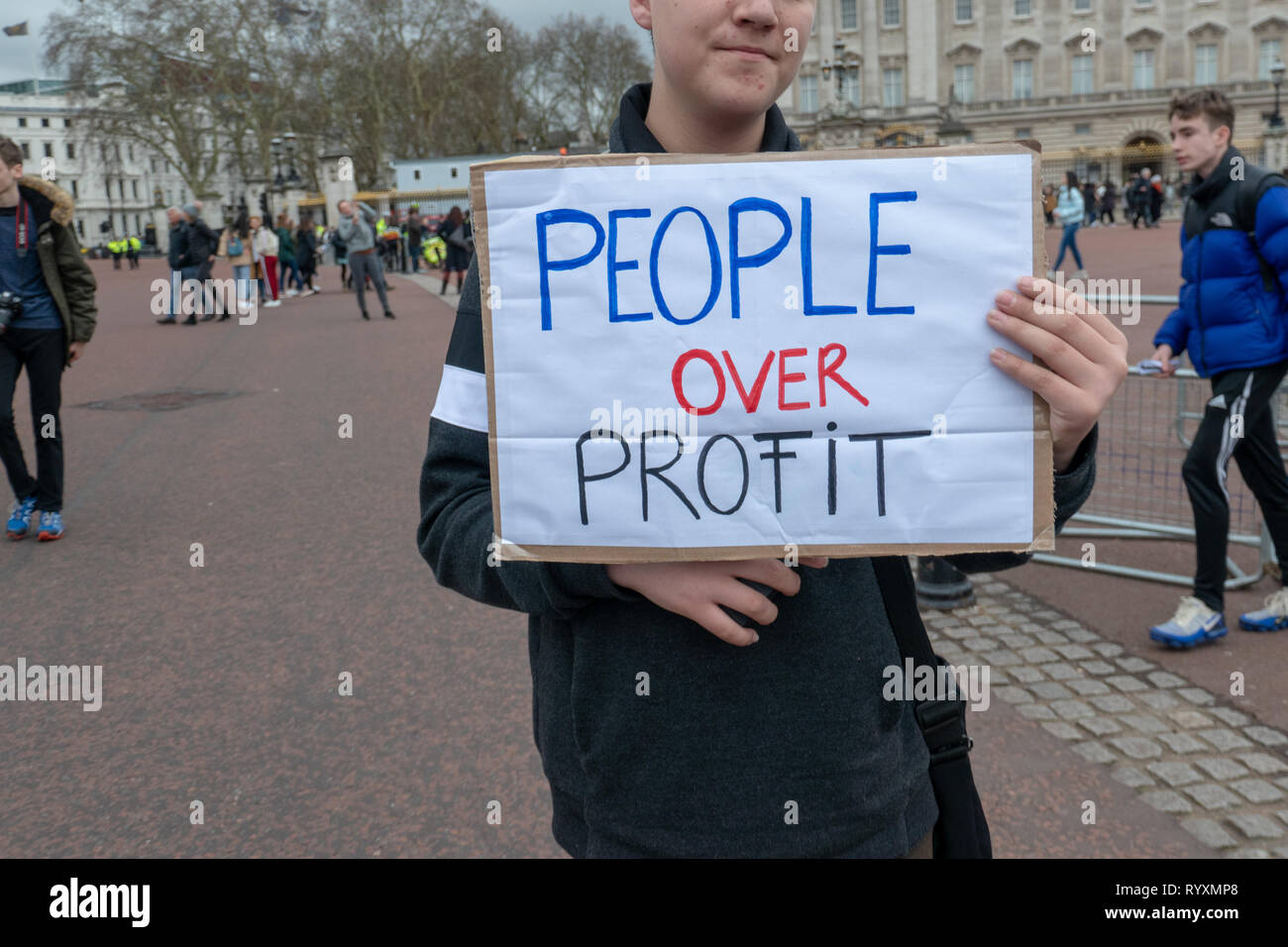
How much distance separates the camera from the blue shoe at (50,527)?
649cm

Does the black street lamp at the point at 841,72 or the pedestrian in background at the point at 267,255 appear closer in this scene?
the pedestrian in background at the point at 267,255

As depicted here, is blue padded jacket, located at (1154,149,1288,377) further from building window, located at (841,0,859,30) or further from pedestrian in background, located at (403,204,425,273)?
building window, located at (841,0,859,30)

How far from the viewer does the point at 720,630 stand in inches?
51.0

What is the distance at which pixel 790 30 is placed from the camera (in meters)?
1.39

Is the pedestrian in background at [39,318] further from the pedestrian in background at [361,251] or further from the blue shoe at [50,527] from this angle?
the pedestrian in background at [361,251]

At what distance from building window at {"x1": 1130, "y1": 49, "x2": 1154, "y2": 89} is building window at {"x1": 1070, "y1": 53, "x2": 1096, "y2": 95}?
2.50 m

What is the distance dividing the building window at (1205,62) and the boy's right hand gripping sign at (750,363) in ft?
269

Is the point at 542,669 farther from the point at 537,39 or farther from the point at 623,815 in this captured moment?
the point at 537,39

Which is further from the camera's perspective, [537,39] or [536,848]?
[537,39]

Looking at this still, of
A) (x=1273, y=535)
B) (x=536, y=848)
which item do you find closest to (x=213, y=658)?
(x=536, y=848)

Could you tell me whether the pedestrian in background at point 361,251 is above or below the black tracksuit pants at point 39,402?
above

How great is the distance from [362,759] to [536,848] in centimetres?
80

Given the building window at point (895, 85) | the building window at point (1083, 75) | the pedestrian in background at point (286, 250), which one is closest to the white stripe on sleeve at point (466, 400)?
the pedestrian in background at point (286, 250)

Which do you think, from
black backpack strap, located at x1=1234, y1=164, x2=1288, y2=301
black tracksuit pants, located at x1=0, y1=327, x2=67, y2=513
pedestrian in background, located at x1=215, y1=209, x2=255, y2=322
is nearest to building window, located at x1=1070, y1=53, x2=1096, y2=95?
pedestrian in background, located at x1=215, y1=209, x2=255, y2=322
